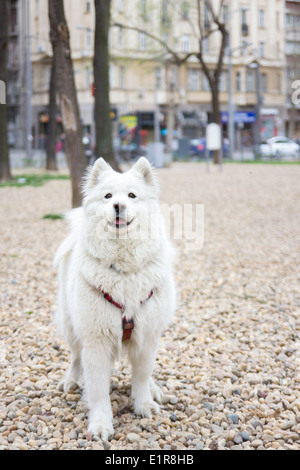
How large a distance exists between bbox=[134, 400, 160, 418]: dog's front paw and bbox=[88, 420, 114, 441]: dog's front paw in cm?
28

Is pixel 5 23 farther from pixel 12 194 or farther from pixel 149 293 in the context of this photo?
pixel 149 293

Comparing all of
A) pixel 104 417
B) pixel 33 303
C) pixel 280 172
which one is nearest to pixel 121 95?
pixel 280 172

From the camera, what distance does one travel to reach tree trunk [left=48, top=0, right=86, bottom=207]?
967 centimetres

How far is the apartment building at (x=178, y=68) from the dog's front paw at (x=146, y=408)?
20111 millimetres

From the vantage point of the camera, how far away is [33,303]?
5820 millimetres

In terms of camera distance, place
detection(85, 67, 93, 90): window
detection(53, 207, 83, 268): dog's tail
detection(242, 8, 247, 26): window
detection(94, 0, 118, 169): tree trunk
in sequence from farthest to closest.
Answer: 1. detection(85, 67, 93, 90): window
2. detection(242, 8, 247, 26): window
3. detection(94, 0, 118, 169): tree trunk
4. detection(53, 207, 83, 268): dog's tail

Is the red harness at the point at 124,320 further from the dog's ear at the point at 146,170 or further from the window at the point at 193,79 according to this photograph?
the window at the point at 193,79

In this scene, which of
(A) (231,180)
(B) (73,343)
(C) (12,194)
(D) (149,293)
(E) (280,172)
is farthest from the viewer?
(E) (280,172)

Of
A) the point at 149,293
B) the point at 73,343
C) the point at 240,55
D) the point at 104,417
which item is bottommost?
the point at 104,417

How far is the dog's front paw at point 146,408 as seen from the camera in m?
3.41

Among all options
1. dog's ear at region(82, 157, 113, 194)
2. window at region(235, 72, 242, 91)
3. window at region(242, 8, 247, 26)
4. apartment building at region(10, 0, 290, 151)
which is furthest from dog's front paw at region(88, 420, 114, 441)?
window at region(235, 72, 242, 91)

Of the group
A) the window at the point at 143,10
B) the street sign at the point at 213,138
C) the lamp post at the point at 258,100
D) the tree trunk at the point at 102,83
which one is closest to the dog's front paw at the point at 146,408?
the tree trunk at the point at 102,83

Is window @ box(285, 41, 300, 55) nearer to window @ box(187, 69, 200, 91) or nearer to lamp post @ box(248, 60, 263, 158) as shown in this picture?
lamp post @ box(248, 60, 263, 158)

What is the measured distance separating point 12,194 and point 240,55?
30.1 metres
